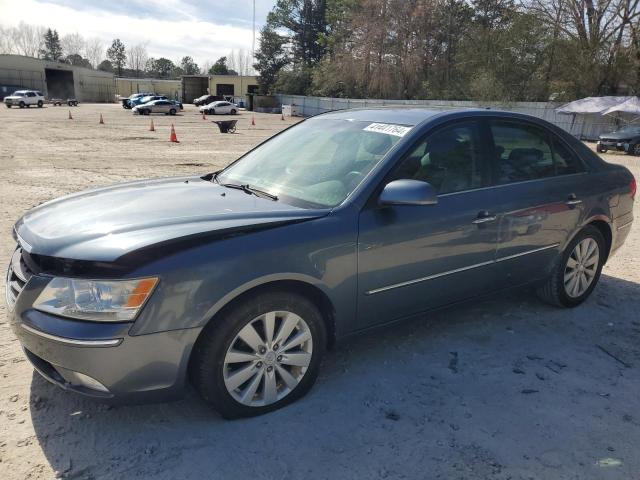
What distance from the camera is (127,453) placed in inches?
101

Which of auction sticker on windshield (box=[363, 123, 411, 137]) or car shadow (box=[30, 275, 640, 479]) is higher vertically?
auction sticker on windshield (box=[363, 123, 411, 137])

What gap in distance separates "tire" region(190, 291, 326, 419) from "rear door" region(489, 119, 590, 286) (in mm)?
1659

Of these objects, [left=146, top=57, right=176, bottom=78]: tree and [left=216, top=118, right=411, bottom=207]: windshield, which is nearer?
[left=216, top=118, right=411, bottom=207]: windshield

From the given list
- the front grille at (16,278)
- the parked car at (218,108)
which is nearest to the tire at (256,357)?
the front grille at (16,278)

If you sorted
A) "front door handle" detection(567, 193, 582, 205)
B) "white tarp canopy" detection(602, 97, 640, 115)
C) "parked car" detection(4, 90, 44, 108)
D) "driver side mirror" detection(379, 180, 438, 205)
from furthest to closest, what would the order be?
"parked car" detection(4, 90, 44, 108) < "white tarp canopy" detection(602, 97, 640, 115) < "front door handle" detection(567, 193, 582, 205) < "driver side mirror" detection(379, 180, 438, 205)

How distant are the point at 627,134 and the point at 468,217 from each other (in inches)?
954

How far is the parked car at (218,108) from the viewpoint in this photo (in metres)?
49.3

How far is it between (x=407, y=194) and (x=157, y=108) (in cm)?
4570

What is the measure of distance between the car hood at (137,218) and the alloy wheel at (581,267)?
2632mm

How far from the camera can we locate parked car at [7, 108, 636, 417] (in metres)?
2.42

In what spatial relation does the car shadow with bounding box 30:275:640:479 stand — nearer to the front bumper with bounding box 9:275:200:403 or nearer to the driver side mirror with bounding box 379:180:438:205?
the front bumper with bounding box 9:275:200:403

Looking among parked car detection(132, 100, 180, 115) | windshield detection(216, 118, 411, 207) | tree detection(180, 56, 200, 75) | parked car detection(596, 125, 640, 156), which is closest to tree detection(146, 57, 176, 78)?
tree detection(180, 56, 200, 75)

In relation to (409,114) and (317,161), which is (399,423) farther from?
(409,114)

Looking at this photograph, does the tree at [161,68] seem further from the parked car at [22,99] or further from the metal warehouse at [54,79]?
the parked car at [22,99]
